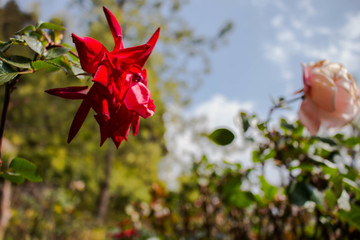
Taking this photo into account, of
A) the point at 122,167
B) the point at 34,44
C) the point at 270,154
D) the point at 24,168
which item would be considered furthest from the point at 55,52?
the point at 122,167

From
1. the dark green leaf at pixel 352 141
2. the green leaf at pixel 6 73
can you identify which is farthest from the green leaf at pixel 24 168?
the dark green leaf at pixel 352 141

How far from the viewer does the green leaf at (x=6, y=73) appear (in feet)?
0.76

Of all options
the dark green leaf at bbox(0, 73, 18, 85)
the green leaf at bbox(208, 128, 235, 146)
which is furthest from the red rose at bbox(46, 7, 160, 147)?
the green leaf at bbox(208, 128, 235, 146)

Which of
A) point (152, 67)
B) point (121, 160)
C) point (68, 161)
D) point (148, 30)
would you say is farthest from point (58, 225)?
point (148, 30)

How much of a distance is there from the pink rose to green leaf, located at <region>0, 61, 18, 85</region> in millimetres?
339

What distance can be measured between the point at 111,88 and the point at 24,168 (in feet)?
0.59

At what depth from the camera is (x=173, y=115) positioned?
6.48m

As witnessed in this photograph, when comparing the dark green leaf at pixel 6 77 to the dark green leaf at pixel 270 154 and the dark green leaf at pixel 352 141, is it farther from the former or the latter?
the dark green leaf at pixel 352 141

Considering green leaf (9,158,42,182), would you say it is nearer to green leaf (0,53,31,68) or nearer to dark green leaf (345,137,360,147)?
green leaf (0,53,31,68)

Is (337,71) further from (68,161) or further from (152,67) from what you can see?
(152,67)

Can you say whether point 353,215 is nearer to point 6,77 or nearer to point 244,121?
point 244,121

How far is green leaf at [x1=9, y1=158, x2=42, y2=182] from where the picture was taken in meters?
0.32

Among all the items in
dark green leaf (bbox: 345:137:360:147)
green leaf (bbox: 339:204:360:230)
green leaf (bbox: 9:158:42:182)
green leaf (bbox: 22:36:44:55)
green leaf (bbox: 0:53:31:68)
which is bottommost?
green leaf (bbox: 339:204:360:230)

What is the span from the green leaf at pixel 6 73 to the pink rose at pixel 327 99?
0.34 metres
